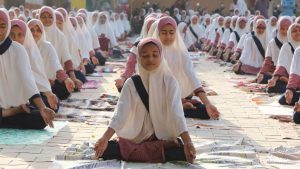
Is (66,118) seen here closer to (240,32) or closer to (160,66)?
(160,66)

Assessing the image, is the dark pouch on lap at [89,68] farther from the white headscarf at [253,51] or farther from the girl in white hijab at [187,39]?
the girl in white hijab at [187,39]

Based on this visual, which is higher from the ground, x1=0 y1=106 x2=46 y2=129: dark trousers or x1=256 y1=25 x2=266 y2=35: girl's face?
x1=256 y1=25 x2=266 y2=35: girl's face

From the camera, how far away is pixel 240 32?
44.1ft

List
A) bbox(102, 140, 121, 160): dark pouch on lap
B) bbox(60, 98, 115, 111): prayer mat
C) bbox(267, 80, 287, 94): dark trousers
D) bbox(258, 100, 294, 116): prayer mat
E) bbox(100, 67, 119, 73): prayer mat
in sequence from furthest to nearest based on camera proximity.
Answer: bbox(100, 67, 119, 73): prayer mat
bbox(267, 80, 287, 94): dark trousers
bbox(60, 98, 115, 111): prayer mat
bbox(258, 100, 294, 116): prayer mat
bbox(102, 140, 121, 160): dark pouch on lap

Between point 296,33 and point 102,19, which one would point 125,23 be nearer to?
point 102,19

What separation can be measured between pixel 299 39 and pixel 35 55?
345 centimetres

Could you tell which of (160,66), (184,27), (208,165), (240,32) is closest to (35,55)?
(160,66)

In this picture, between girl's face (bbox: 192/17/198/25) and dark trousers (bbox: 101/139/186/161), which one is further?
girl's face (bbox: 192/17/198/25)

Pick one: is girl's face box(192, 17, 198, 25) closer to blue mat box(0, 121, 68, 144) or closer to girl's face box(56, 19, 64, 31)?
girl's face box(56, 19, 64, 31)

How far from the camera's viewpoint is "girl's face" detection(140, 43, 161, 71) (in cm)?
408

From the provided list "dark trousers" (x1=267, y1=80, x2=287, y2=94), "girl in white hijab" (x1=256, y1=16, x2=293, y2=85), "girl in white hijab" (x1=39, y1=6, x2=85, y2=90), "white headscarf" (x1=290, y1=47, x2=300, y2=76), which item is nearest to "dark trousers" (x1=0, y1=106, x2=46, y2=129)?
"girl in white hijab" (x1=39, y1=6, x2=85, y2=90)

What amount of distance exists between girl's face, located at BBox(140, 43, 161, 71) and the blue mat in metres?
1.31

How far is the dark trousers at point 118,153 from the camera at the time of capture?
4.16 metres

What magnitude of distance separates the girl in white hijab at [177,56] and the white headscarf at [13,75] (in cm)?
135
